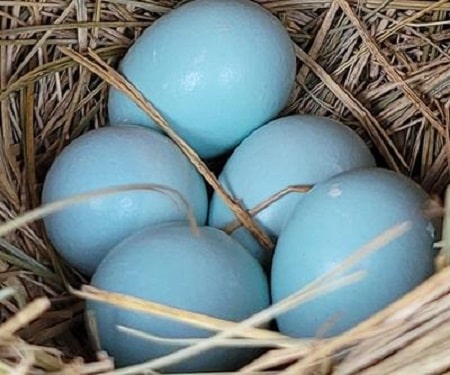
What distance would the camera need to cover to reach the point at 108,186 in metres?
0.91

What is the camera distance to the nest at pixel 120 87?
95 centimetres

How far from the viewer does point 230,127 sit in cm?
97

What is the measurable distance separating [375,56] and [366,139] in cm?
8

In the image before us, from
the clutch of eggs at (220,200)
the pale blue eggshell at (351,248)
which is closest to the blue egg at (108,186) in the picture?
the clutch of eggs at (220,200)

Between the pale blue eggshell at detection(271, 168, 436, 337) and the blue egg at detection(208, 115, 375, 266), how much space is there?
2.4 inches

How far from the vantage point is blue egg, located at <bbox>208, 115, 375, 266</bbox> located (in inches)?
36.2

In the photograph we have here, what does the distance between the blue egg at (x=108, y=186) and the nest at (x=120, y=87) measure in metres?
0.02

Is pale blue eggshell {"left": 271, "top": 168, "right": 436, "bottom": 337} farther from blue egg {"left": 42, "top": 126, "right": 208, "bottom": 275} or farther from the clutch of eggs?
blue egg {"left": 42, "top": 126, "right": 208, "bottom": 275}

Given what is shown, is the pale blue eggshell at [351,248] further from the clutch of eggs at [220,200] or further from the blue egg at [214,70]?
the blue egg at [214,70]

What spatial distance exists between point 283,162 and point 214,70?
0.33 feet

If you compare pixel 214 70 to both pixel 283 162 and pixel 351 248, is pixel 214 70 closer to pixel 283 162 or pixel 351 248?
pixel 283 162

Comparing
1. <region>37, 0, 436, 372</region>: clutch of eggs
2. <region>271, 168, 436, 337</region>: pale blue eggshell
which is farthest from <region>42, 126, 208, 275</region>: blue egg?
<region>271, 168, 436, 337</region>: pale blue eggshell

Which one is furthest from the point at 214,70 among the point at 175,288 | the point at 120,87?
the point at 175,288

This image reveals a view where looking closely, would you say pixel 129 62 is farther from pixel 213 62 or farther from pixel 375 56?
pixel 375 56
